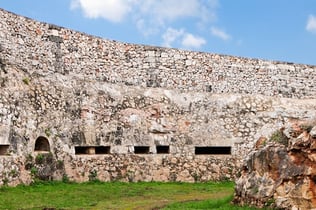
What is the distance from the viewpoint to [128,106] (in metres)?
18.7

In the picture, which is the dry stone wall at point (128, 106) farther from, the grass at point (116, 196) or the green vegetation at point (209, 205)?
the green vegetation at point (209, 205)

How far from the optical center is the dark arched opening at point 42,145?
16.5m

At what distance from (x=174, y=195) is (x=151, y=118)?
4.18 meters

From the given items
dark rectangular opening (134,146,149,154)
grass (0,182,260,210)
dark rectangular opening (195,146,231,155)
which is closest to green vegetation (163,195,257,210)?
grass (0,182,260,210)

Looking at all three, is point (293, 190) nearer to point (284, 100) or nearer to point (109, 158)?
point (109, 158)

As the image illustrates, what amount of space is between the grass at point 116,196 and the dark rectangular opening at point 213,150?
153 cm

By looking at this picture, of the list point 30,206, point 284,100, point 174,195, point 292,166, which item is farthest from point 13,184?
point 284,100

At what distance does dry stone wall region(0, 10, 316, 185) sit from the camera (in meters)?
16.3

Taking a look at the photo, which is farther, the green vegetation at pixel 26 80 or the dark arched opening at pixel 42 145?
the dark arched opening at pixel 42 145

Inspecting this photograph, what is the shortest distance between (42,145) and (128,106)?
3.53 metres

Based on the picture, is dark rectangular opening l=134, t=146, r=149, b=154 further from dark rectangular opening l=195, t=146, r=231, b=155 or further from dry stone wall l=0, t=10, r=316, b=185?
dark rectangular opening l=195, t=146, r=231, b=155

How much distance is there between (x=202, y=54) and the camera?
816 inches

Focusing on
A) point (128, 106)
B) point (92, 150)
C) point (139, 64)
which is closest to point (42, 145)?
point (92, 150)

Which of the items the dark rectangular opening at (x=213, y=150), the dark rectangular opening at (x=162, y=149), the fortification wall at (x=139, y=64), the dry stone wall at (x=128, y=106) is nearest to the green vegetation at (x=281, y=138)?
the dry stone wall at (x=128, y=106)
